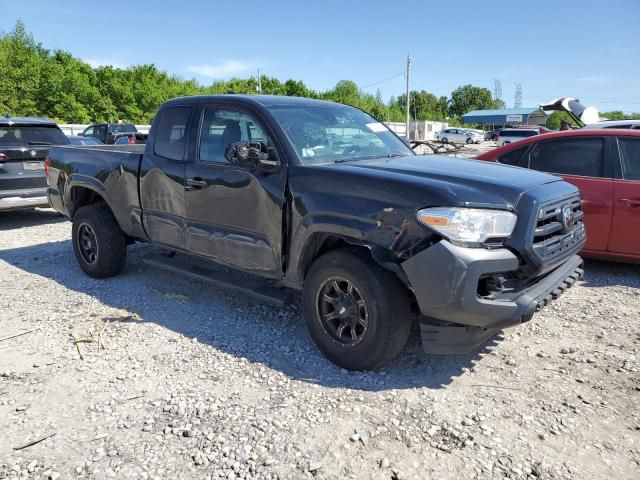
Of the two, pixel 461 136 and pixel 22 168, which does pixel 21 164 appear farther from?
pixel 461 136

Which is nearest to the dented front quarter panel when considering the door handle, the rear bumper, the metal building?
the door handle

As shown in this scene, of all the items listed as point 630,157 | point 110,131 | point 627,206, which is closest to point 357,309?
point 627,206

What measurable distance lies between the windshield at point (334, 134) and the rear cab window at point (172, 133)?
1.03 m

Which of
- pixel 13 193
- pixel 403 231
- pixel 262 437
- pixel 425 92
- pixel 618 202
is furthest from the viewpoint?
pixel 425 92

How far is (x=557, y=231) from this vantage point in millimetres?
3447

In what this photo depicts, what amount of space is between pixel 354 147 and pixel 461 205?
1.51 m

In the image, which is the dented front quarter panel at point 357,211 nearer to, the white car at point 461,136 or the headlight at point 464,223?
the headlight at point 464,223

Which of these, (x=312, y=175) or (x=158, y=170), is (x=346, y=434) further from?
(x=158, y=170)

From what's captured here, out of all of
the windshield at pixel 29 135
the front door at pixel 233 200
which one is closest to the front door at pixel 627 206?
the front door at pixel 233 200

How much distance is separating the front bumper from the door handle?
6.74 feet

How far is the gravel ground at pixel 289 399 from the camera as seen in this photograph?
2.62m

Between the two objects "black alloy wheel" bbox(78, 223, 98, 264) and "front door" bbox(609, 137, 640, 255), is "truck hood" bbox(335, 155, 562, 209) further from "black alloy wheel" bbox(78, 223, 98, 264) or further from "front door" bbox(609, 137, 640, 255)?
"black alloy wheel" bbox(78, 223, 98, 264)

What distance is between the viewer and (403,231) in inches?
122

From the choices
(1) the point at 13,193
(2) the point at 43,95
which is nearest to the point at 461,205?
(1) the point at 13,193
